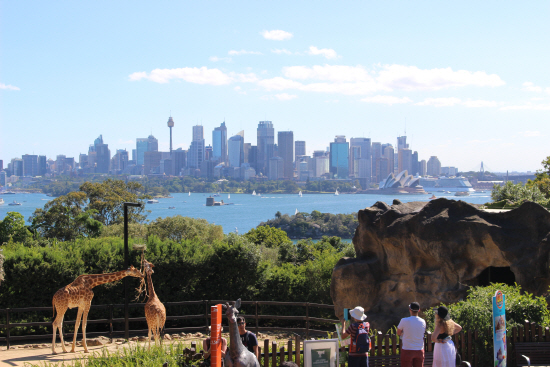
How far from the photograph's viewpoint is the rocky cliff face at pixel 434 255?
35.6ft

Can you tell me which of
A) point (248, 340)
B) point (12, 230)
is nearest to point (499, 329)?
point (248, 340)

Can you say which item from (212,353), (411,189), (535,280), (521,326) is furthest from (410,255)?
(411,189)

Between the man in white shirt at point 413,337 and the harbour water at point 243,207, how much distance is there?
9863 centimetres

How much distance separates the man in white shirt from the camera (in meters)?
6.57

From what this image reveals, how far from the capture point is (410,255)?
12227 millimetres

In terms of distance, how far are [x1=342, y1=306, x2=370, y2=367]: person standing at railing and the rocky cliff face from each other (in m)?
5.41

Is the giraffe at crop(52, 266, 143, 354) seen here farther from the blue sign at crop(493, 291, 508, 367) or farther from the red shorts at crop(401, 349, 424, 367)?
the blue sign at crop(493, 291, 508, 367)

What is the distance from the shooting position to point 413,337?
21.6 feet

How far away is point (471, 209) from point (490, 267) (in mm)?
1449

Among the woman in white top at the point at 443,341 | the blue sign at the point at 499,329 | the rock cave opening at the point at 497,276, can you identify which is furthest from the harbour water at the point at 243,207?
the woman in white top at the point at 443,341

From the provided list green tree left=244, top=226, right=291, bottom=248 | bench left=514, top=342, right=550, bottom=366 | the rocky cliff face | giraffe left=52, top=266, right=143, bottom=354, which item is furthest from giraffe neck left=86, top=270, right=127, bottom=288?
green tree left=244, top=226, right=291, bottom=248

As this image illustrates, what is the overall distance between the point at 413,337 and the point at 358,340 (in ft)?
2.39

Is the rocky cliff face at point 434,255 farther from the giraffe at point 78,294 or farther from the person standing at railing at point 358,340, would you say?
the giraffe at point 78,294

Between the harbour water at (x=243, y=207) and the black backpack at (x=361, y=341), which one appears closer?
the black backpack at (x=361, y=341)
